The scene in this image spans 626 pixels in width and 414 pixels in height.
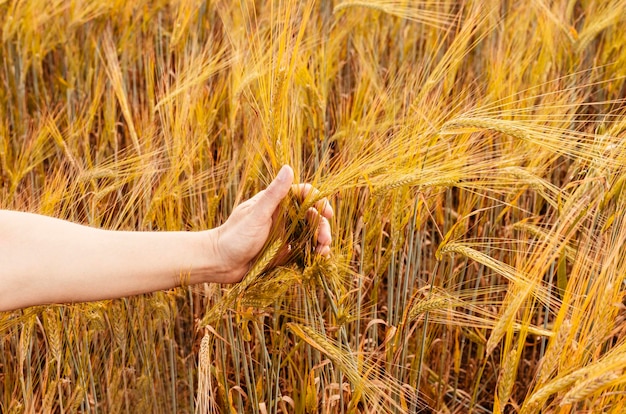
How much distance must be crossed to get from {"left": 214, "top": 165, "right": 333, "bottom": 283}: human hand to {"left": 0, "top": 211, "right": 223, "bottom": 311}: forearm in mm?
21

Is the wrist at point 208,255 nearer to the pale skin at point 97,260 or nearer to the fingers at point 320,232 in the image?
the pale skin at point 97,260

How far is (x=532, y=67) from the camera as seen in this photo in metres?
1.57

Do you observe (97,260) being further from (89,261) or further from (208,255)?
(208,255)

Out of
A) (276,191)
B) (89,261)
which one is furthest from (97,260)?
(276,191)

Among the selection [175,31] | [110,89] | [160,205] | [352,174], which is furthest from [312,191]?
[110,89]

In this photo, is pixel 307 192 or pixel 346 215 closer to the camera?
pixel 307 192

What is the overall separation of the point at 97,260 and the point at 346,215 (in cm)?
35

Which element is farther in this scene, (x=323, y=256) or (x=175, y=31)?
(x=175, y=31)

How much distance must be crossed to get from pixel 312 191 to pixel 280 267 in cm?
12

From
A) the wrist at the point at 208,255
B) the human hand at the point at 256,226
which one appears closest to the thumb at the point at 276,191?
the human hand at the point at 256,226

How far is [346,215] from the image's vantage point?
1137 mm

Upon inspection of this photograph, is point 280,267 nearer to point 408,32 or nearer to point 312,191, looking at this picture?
point 312,191

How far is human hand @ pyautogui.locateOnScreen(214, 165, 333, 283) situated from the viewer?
3.03 feet

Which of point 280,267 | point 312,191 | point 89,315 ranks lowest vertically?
point 89,315
